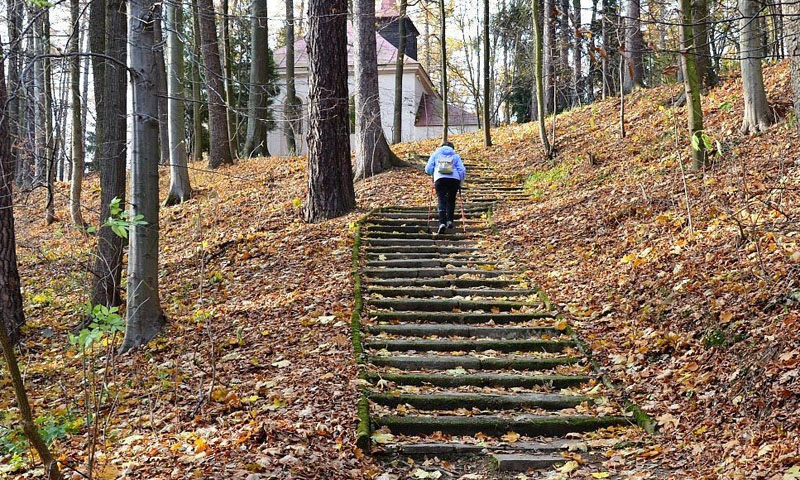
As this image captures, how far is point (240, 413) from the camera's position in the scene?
601 centimetres

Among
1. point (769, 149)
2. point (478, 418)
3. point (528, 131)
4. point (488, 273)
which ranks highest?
point (528, 131)

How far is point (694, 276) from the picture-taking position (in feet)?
25.5

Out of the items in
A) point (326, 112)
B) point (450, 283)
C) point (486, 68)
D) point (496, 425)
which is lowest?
point (496, 425)

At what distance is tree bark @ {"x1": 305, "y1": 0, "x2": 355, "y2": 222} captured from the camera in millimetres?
12586

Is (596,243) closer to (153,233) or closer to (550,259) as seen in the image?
(550,259)

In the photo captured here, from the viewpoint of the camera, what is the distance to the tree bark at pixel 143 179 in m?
7.71

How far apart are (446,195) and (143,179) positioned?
5834mm

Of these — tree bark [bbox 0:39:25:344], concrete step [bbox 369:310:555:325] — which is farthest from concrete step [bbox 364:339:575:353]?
tree bark [bbox 0:39:25:344]

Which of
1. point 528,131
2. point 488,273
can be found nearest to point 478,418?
point 488,273

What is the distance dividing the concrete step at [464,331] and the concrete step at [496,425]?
2107mm

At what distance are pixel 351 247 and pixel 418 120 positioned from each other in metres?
28.2

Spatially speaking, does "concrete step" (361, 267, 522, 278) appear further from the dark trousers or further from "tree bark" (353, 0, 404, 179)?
"tree bark" (353, 0, 404, 179)

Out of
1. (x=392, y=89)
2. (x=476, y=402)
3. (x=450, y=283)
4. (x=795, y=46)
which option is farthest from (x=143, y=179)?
(x=392, y=89)

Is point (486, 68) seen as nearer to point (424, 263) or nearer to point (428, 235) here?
point (428, 235)
